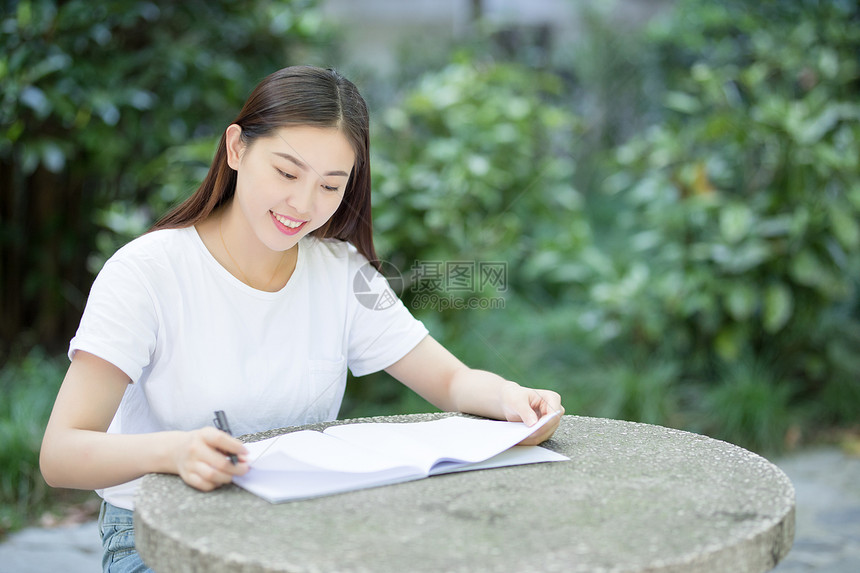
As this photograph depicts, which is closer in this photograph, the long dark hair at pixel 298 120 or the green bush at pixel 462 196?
the long dark hair at pixel 298 120

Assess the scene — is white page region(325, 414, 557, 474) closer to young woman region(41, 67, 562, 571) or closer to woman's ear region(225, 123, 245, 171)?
young woman region(41, 67, 562, 571)

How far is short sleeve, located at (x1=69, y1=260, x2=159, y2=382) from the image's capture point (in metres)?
1.34

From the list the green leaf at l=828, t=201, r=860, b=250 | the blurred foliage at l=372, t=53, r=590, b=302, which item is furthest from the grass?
the green leaf at l=828, t=201, r=860, b=250

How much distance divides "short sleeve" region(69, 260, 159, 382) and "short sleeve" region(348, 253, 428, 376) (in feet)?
1.39

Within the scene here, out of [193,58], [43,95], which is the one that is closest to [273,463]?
[43,95]

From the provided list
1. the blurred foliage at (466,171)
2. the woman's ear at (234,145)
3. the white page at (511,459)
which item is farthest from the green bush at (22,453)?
the white page at (511,459)

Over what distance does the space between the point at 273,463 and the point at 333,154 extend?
1.84 ft

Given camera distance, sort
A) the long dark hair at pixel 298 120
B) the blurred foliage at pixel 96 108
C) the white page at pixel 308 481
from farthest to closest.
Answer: the blurred foliage at pixel 96 108, the long dark hair at pixel 298 120, the white page at pixel 308 481

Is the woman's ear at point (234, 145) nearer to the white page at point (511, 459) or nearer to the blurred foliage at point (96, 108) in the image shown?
the white page at point (511, 459)

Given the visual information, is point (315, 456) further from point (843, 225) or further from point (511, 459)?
point (843, 225)

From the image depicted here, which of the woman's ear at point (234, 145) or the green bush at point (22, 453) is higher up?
the woman's ear at point (234, 145)

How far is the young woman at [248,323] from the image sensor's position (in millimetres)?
1349

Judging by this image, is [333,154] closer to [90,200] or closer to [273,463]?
[273,463]

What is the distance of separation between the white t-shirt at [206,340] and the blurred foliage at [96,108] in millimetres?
Result: 1784
